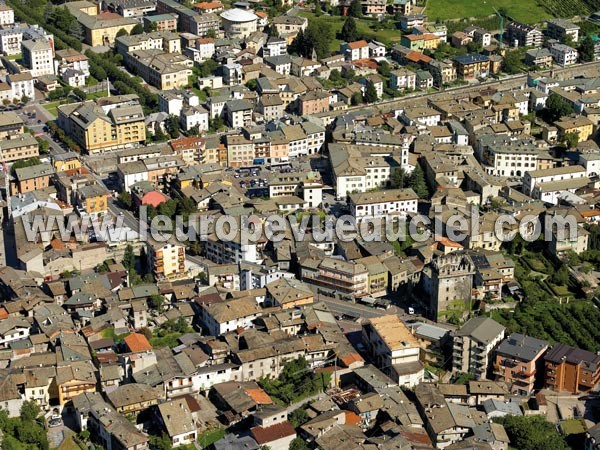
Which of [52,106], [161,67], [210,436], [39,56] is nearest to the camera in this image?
[210,436]

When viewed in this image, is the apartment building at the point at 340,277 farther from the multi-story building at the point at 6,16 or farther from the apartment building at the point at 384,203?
the multi-story building at the point at 6,16

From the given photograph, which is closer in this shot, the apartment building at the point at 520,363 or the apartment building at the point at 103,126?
the apartment building at the point at 520,363

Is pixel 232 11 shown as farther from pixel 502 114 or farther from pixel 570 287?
pixel 570 287

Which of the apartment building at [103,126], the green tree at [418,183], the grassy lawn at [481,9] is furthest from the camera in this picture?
the grassy lawn at [481,9]

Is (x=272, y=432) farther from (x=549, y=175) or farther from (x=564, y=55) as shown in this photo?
(x=564, y=55)

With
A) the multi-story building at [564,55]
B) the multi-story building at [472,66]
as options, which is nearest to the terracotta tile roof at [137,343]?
the multi-story building at [472,66]

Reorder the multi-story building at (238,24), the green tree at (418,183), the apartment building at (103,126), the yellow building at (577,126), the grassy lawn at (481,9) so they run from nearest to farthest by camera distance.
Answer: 1. the green tree at (418,183)
2. the apartment building at (103,126)
3. the yellow building at (577,126)
4. the multi-story building at (238,24)
5. the grassy lawn at (481,9)

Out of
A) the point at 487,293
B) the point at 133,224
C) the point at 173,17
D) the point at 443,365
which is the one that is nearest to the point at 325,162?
the point at 133,224

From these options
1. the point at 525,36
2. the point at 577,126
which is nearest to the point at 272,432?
the point at 577,126

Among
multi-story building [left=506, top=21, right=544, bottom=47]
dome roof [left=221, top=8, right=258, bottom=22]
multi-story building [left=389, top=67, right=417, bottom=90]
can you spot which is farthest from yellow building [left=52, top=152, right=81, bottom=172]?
multi-story building [left=506, top=21, right=544, bottom=47]
